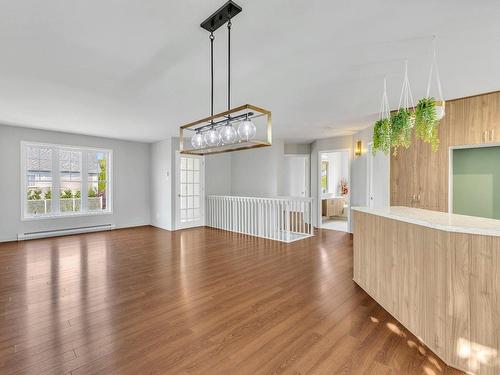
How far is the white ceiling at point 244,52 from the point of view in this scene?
1.83m

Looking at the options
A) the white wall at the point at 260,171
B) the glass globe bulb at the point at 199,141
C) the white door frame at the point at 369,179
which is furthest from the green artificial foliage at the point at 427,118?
the white wall at the point at 260,171

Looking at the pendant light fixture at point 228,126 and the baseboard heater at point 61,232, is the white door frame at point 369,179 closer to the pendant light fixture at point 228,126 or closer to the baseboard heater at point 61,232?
the pendant light fixture at point 228,126

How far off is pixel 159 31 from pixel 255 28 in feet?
2.57

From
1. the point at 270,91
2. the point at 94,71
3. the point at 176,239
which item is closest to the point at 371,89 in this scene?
the point at 270,91

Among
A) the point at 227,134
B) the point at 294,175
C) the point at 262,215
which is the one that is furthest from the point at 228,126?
the point at 294,175

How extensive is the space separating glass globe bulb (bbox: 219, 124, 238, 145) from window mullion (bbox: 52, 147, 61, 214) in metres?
5.74

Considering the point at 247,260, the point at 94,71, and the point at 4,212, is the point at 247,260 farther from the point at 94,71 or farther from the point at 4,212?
the point at 4,212

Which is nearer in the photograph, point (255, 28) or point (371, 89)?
point (255, 28)

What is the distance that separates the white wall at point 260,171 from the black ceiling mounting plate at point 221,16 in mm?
5397

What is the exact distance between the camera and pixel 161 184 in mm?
7176

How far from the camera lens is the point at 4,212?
210 inches

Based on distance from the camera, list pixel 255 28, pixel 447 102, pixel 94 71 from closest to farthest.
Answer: pixel 255 28, pixel 94 71, pixel 447 102

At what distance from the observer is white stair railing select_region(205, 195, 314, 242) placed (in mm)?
5586

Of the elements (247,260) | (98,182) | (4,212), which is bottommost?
A: (247,260)
